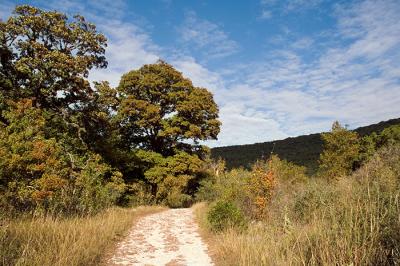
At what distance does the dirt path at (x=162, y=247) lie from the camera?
8359 mm

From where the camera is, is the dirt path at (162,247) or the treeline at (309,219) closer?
the treeline at (309,219)

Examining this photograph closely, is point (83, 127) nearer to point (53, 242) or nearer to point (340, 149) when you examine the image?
point (53, 242)

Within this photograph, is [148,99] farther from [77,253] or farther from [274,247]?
[274,247]

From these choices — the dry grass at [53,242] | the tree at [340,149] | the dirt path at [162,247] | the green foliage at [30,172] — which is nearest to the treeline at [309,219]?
the dirt path at [162,247]

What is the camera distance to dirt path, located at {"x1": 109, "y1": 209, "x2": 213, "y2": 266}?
836 centimetres

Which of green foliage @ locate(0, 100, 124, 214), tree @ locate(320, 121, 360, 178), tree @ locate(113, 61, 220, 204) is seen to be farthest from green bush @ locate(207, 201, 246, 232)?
tree @ locate(320, 121, 360, 178)

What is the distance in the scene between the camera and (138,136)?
28.0m

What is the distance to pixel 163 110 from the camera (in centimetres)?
2814

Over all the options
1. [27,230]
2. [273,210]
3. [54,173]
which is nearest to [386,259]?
[273,210]

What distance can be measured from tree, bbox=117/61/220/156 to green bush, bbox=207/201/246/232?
605 inches

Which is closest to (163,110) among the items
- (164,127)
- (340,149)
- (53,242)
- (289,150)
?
(164,127)

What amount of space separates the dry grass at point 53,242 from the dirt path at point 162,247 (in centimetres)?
56

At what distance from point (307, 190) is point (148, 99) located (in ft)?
59.9

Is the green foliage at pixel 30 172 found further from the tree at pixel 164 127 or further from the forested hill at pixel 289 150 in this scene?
the forested hill at pixel 289 150
